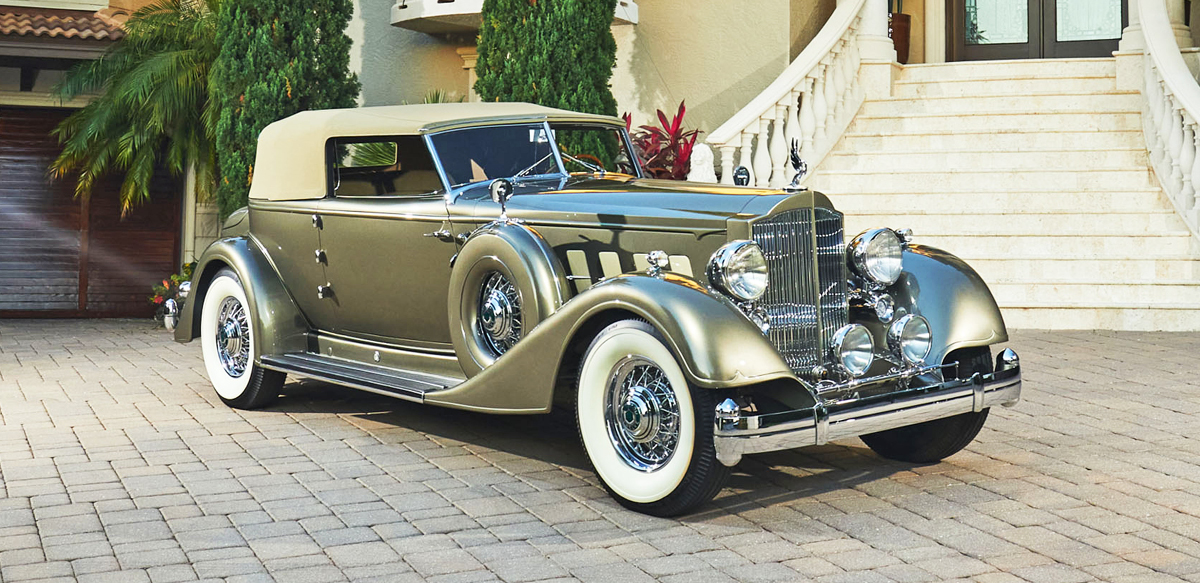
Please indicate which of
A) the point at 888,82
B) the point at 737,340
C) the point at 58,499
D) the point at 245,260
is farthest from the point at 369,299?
the point at 888,82

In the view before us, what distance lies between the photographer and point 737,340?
4266 millimetres

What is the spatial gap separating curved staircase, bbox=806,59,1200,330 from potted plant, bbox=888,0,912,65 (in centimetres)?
290

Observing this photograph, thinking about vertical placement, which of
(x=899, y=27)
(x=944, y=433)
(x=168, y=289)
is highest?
(x=899, y=27)

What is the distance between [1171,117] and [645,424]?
7.79 metres

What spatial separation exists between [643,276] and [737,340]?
0.48 m

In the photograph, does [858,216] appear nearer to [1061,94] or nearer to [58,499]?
[1061,94]

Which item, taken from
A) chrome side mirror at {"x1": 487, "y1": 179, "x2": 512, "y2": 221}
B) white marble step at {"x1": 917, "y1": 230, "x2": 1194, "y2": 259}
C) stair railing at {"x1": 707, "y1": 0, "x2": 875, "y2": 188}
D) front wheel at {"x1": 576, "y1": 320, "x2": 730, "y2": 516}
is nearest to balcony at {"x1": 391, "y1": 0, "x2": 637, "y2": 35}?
stair railing at {"x1": 707, "y1": 0, "x2": 875, "y2": 188}

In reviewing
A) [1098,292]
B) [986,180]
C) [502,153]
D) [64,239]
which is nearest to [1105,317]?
[1098,292]

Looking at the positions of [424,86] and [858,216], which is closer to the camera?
[858,216]

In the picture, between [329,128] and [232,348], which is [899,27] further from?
[232,348]

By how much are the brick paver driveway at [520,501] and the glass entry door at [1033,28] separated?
28.7 feet

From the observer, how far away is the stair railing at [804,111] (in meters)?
11.2

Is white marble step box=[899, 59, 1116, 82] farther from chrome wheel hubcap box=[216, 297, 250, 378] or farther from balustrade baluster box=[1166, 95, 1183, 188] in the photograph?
chrome wheel hubcap box=[216, 297, 250, 378]

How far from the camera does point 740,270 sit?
14.8 ft
